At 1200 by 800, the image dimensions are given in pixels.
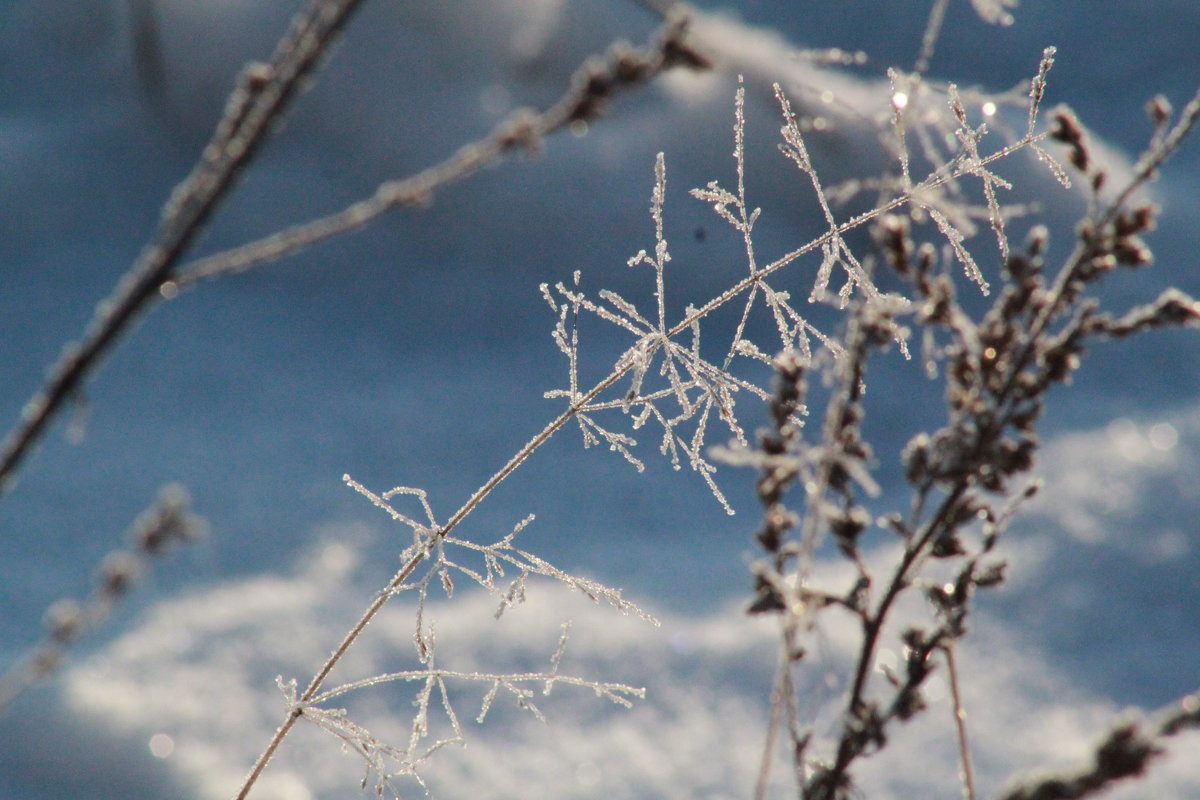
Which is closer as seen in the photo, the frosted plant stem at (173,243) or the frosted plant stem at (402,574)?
the frosted plant stem at (173,243)

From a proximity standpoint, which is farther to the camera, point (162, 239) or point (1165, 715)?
point (1165, 715)

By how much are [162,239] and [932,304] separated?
4.05 ft

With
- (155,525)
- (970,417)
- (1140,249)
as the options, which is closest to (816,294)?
(970,417)

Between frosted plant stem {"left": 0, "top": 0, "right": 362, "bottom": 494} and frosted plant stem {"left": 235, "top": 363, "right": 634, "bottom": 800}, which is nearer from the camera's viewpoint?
frosted plant stem {"left": 0, "top": 0, "right": 362, "bottom": 494}

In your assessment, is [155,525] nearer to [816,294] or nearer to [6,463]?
[6,463]

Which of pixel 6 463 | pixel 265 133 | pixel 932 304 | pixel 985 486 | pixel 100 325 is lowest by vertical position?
pixel 6 463

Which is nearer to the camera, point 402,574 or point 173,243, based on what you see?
point 173,243

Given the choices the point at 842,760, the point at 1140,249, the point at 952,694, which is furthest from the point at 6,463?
the point at 1140,249

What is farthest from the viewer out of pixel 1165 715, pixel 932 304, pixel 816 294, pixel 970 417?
pixel 816 294

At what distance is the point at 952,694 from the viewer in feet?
4.92

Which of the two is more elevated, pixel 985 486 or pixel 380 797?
pixel 985 486

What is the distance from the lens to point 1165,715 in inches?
38.4

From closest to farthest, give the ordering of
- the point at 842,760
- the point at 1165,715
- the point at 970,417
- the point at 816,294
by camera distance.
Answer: the point at 1165,715 < the point at 842,760 < the point at 970,417 < the point at 816,294

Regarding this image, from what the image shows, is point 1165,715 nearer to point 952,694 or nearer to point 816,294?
point 952,694
